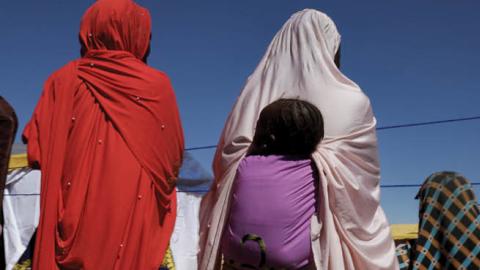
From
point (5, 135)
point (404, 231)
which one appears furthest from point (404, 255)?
point (404, 231)

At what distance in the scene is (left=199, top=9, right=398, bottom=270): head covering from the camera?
59.5 inches

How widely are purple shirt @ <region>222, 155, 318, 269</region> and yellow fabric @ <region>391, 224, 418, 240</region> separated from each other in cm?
288

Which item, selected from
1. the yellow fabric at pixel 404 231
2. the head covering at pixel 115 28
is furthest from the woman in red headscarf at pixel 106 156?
the yellow fabric at pixel 404 231

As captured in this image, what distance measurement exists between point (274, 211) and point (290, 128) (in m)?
0.22

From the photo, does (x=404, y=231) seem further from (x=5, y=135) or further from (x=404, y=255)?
(x=5, y=135)

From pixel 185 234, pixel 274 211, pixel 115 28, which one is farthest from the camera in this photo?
pixel 185 234

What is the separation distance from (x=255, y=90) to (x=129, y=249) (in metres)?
0.59

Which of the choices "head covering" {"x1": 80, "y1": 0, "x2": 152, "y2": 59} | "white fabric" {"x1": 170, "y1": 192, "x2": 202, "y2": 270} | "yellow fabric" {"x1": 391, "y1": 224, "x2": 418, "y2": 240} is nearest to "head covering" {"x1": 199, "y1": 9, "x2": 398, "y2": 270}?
"head covering" {"x1": 80, "y1": 0, "x2": 152, "y2": 59}

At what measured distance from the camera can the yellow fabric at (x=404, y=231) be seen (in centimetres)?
428

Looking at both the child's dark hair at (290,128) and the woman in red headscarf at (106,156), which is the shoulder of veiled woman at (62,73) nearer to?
the woman in red headscarf at (106,156)

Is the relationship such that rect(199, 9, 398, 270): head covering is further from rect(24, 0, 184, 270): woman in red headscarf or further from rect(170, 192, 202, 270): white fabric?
rect(170, 192, 202, 270): white fabric

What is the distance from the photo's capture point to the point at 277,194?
146cm

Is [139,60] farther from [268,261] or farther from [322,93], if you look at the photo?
[268,261]

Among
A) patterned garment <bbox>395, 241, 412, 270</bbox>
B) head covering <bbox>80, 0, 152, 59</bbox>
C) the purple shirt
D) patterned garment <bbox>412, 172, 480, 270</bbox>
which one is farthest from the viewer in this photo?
patterned garment <bbox>395, 241, 412, 270</bbox>
